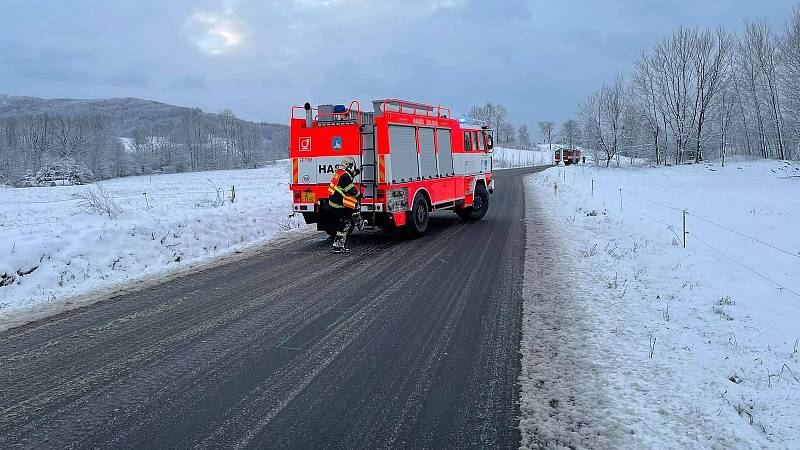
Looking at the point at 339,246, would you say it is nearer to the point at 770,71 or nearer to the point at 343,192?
the point at 343,192

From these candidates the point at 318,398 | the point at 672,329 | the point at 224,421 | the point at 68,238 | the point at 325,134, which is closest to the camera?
the point at 224,421

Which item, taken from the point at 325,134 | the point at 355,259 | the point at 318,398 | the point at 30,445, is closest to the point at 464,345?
the point at 318,398

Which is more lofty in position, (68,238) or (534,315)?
(68,238)

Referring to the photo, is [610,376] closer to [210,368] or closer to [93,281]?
[210,368]

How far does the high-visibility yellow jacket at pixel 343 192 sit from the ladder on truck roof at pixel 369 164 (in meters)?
0.61

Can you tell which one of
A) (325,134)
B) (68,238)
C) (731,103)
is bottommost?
(68,238)

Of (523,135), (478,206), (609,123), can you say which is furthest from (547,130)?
(478,206)

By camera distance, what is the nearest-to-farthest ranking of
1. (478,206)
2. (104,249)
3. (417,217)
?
(104,249) → (417,217) → (478,206)

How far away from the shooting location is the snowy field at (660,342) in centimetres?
342

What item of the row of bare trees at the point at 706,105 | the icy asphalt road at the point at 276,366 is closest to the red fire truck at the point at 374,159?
the icy asphalt road at the point at 276,366

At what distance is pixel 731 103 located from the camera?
52625 millimetres

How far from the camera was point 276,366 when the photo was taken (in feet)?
14.8

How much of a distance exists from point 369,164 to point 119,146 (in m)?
111

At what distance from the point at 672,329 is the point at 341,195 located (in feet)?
23.0
